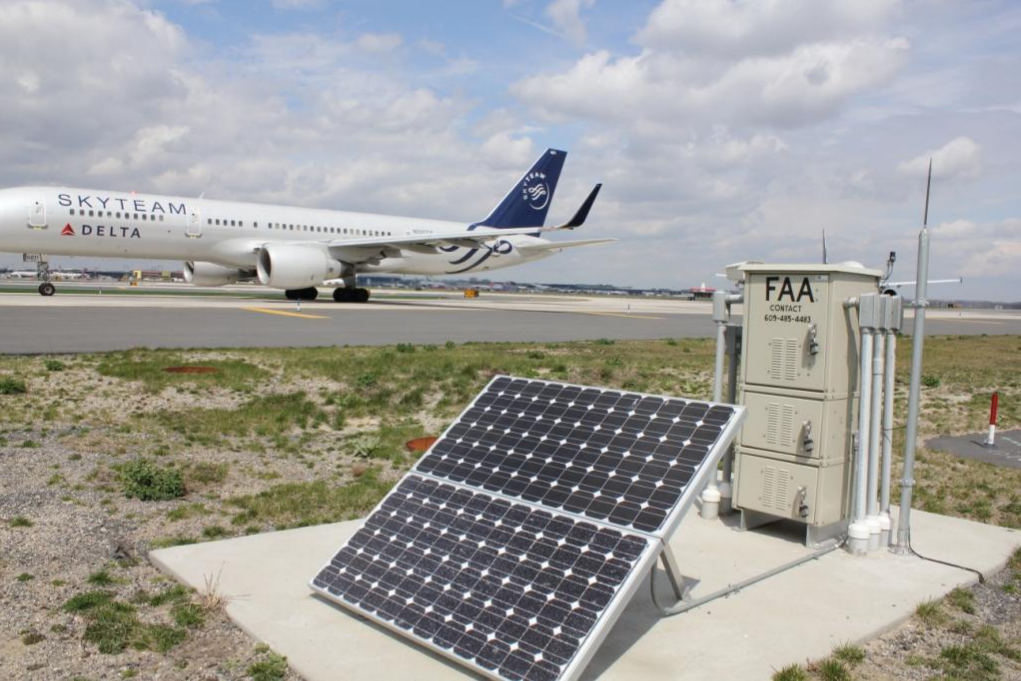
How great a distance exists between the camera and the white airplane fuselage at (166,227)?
2795 cm

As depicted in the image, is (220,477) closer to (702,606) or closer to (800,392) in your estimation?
(702,606)

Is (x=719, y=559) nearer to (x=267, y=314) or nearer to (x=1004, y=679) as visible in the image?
(x=1004, y=679)

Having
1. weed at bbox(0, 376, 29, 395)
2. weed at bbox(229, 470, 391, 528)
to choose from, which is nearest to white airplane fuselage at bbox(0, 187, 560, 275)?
weed at bbox(0, 376, 29, 395)

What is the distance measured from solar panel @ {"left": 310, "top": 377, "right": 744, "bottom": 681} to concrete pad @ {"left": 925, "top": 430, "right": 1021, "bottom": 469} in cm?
677

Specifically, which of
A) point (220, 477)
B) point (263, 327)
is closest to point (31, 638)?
point (220, 477)

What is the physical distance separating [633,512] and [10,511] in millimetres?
5098

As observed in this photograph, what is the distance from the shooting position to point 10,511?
6.50m

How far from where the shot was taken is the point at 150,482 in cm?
736

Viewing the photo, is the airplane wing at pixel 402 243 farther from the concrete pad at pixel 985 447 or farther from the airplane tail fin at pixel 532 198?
the concrete pad at pixel 985 447

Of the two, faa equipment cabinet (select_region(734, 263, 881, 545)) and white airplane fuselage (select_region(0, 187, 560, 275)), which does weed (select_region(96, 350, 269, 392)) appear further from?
white airplane fuselage (select_region(0, 187, 560, 275))

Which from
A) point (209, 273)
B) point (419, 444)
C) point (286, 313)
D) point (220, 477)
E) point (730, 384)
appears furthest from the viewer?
point (209, 273)

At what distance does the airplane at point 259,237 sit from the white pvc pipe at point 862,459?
26714 millimetres

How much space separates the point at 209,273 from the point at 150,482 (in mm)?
30860

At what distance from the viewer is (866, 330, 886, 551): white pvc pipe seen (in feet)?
20.0
